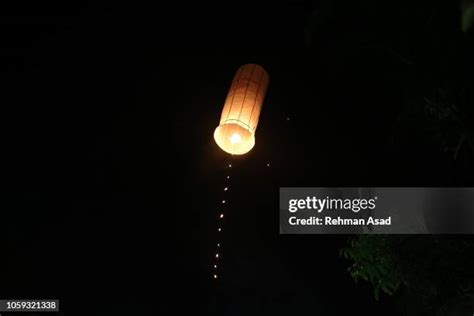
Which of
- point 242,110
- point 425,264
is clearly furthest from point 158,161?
point 425,264

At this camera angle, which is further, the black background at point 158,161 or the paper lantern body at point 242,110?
the black background at point 158,161

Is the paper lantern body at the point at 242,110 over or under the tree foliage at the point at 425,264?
over

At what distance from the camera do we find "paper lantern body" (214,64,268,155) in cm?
343

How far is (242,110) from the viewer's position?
11.2 feet

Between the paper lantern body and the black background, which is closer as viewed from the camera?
the paper lantern body

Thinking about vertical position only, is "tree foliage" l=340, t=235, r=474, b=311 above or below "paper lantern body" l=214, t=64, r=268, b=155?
below

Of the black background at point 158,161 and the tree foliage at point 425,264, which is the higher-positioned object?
the black background at point 158,161

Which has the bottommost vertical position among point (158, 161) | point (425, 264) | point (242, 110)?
point (425, 264)

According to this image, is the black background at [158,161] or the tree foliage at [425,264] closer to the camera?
the tree foliage at [425,264]

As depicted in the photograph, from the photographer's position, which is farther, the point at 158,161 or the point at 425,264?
the point at 158,161

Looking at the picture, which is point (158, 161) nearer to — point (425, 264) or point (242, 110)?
point (242, 110)

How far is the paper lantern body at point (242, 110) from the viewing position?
343cm

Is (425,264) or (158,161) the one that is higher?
(158,161)

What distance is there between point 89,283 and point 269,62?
89.0 inches
